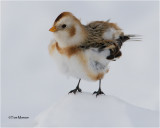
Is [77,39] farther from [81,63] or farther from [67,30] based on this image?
[81,63]

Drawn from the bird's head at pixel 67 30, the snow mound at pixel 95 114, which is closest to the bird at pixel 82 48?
the bird's head at pixel 67 30

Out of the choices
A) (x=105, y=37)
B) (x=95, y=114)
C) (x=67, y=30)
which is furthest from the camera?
(x=105, y=37)

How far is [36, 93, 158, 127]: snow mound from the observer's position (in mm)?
4633

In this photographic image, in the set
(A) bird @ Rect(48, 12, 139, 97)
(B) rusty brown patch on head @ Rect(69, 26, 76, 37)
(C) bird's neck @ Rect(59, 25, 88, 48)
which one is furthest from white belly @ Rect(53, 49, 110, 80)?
(B) rusty brown patch on head @ Rect(69, 26, 76, 37)

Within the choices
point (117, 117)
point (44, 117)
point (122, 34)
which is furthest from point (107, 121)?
point (122, 34)

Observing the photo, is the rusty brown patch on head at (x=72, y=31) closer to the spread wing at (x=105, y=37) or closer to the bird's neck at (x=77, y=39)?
the bird's neck at (x=77, y=39)

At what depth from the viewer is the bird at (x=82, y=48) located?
4891 mm

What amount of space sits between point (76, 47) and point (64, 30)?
0.27 m

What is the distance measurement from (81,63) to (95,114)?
67 cm

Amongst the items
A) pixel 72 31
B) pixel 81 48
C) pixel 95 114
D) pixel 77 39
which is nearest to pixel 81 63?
pixel 81 48

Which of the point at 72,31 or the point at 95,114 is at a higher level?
the point at 72,31

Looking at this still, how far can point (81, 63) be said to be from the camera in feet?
16.4

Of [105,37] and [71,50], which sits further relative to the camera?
[105,37]

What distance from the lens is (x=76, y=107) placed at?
4.91 m
